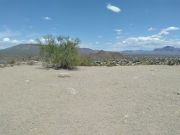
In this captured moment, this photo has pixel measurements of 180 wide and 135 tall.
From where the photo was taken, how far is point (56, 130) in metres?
7.39

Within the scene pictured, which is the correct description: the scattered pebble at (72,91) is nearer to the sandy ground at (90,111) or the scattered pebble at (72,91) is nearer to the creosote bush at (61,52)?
the sandy ground at (90,111)

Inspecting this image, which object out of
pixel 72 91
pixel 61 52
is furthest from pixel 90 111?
pixel 61 52

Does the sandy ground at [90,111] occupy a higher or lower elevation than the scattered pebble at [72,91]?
lower

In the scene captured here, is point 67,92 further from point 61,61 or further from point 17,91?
point 61,61

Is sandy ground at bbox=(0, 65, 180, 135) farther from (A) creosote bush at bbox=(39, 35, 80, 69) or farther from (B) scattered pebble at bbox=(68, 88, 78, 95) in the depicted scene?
(A) creosote bush at bbox=(39, 35, 80, 69)

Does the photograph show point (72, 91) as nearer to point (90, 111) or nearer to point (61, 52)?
point (90, 111)

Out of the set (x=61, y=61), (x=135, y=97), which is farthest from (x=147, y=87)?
(x=61, y=61)

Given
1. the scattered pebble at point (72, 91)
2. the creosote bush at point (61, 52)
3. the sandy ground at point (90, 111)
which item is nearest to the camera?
the sandy ground at point (90, 111)

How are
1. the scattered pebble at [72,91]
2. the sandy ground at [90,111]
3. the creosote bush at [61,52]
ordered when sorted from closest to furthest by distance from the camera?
the sandy ground at [90,111] → the scattered pebble at [72,91] → the creosote bush at [61,52]

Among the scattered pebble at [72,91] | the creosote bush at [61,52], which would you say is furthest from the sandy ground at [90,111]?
the creosote bush at [61,52]

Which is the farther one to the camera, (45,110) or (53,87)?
(53,87)

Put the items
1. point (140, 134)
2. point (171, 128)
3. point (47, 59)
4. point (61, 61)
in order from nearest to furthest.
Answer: point (140, 134), point (171, 128), point (61, 61), point (47, 59)

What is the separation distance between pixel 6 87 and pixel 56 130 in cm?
815

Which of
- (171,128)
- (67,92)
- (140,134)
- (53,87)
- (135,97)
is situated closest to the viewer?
(140,134)
